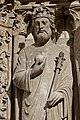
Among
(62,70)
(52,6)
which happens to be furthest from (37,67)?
(52,6)

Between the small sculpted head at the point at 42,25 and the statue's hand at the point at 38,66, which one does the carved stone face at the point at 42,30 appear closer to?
the small sculpted head at the point at 42,25

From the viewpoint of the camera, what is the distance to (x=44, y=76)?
6902mm

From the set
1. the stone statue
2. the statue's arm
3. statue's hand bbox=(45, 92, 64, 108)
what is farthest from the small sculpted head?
statue's hand bbox=(45, 92, 64, 108)

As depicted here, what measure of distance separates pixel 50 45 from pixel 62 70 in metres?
0.32

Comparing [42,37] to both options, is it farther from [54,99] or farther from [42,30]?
[54,99]

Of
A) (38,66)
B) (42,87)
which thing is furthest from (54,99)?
(38,66)

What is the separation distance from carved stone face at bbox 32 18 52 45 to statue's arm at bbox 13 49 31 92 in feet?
0.77

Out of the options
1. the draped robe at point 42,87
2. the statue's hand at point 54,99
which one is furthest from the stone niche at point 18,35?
the statue's hand at point 54,99

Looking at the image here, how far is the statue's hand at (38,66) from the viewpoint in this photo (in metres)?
6.85

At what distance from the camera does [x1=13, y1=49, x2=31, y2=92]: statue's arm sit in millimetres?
6832

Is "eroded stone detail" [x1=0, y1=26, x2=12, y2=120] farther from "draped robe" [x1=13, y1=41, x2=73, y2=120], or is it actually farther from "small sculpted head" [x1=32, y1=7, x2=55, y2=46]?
"small sculpted head" [x1=32, y1=7, x2=55, y2=46]

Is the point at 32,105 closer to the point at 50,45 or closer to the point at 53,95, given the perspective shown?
the point at 53,95

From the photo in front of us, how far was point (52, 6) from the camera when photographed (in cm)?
724

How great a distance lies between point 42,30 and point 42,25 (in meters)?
0.05
